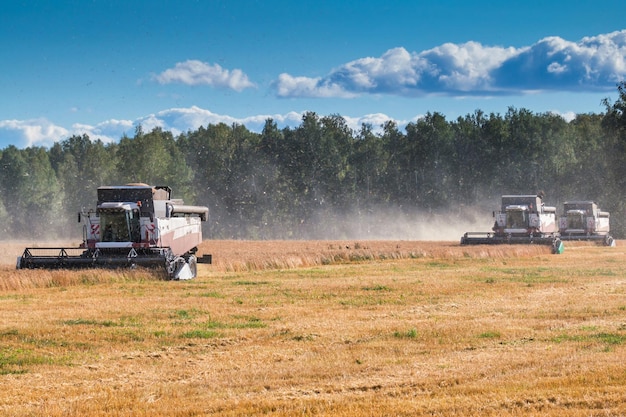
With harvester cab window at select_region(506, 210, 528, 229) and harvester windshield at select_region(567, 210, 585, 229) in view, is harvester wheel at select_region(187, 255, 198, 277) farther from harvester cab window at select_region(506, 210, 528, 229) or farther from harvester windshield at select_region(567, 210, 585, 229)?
harvester windshield at select_region(567, 210, 585, 229)

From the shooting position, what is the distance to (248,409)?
11.8 metres

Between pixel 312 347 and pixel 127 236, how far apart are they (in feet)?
71.6

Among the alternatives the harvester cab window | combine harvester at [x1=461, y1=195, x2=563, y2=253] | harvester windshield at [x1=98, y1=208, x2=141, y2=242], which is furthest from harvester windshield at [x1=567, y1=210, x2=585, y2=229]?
harvester windshield at [x1=98, y1=208, x2=141, y2=242]

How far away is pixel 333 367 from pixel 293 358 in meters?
1.25

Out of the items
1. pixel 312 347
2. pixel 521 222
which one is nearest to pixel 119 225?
pixel 312 347

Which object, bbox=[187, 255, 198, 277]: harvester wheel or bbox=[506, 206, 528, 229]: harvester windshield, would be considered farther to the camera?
bbox=[506, 206, 528, 229]: harvester windshield

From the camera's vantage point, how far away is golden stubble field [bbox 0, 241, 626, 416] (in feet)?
39.8

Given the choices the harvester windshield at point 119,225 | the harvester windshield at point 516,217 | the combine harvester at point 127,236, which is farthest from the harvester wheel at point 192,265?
the harvester windshield at point 516,217

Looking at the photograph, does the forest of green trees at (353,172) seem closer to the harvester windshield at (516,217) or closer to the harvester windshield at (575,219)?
the harvester windshield at (575,219)

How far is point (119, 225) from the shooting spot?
37.4 m

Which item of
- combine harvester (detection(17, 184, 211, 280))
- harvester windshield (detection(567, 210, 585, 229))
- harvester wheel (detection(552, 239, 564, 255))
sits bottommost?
harvester wheel (detection(552, 239, 564, 255))

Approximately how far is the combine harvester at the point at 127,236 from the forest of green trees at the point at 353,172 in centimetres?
6830

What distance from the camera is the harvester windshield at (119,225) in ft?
122

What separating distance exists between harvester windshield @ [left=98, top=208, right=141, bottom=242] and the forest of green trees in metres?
68.8
